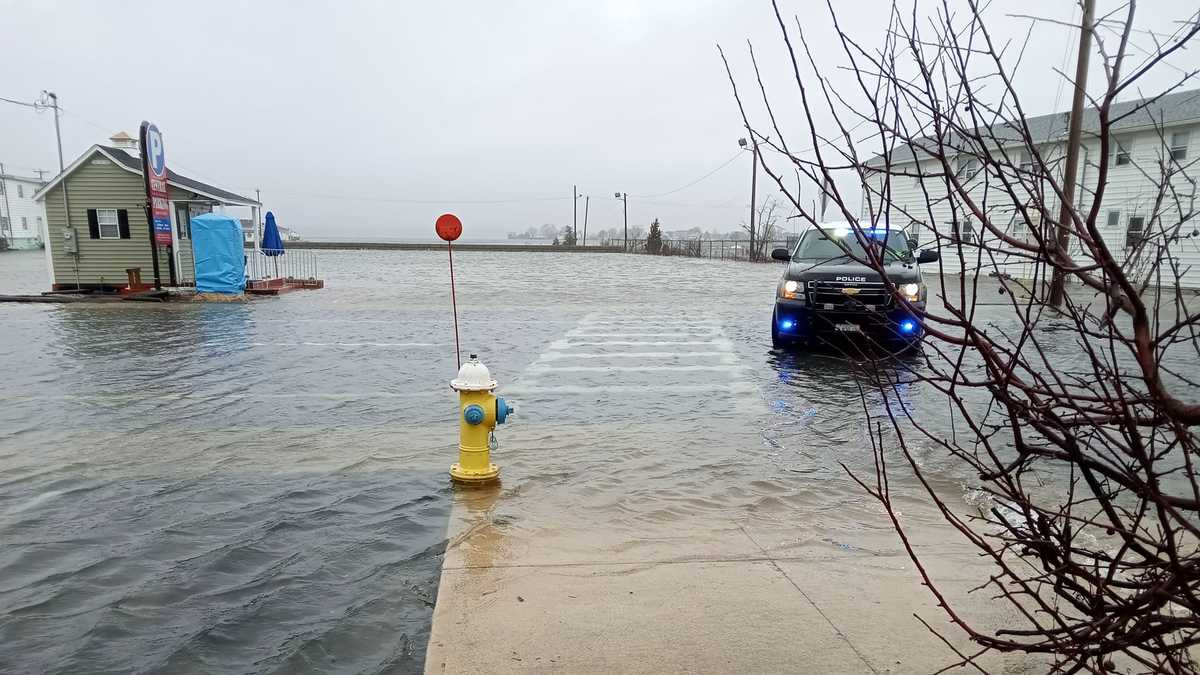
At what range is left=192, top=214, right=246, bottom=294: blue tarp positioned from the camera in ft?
63.6

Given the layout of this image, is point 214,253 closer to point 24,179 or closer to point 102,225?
point 102,225

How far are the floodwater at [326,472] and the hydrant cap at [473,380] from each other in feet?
2.48

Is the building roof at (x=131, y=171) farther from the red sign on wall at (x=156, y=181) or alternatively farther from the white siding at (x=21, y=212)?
the white siding at (x=21, y=212)

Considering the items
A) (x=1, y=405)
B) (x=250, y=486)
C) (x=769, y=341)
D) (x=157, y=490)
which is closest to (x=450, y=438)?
(x=250, y=486)

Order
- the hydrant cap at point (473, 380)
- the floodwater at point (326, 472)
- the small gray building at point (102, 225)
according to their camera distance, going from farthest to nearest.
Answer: the small gray building at point (102, 225) < the hydrant cap at point (473, 380) < the floodwater at point (326, 472)

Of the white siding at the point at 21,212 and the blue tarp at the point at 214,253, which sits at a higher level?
the white siding at the point at 21,212

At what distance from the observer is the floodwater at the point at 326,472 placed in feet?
11.6

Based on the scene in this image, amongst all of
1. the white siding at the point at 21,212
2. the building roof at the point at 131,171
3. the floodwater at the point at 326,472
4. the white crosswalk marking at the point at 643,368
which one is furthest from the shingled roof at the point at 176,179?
the white siding at the point at 21,212

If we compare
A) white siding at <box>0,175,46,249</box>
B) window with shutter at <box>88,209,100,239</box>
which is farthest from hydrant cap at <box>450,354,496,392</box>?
white siding at <box>0,175,46,249</box>

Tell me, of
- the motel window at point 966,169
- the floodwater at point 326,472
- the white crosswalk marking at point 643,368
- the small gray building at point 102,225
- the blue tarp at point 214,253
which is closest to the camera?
the motel window at point 966,169

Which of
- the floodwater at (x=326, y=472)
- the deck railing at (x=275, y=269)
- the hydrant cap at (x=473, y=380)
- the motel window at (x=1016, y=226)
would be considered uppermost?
the motel window at (x=1016, y=226)

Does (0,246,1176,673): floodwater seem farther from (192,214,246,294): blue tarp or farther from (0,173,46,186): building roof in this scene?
(0,173,46,186): building roof

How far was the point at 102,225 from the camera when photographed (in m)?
21.5

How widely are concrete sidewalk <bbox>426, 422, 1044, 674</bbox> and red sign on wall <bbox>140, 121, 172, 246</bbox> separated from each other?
18134 mm
